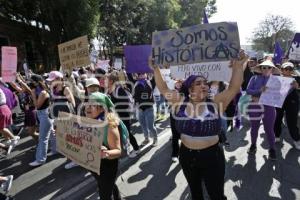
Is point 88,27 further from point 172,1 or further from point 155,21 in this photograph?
point 172,1

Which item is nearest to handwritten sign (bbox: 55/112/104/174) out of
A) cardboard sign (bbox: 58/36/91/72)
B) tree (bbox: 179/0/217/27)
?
cardboard sign (bbox: 58/36/91/72)

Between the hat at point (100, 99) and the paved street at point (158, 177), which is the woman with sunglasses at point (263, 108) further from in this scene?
the hat at point (100, 99)

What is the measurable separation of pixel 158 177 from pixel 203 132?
2491 millimetres

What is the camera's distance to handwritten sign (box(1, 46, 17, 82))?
6.88 meters

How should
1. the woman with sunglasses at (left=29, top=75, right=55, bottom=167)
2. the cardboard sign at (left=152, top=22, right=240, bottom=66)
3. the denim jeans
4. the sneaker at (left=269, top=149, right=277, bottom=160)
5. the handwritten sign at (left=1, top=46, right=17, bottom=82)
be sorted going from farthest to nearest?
the handwritten sign at (left=1, top=46, right=17, bottom=82) → the woman with sunglasses at (left=29, top=75, right=55, bottom=167) → the sneaker at (left=269, top=149, right=277, bottom=160) → the cardboard sign at (left=152, top=22, right=240, bottom=66) → the denim jeans

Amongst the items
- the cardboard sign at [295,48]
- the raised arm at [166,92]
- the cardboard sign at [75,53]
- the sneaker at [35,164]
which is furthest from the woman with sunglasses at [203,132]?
the cardboard sign at [295,48]

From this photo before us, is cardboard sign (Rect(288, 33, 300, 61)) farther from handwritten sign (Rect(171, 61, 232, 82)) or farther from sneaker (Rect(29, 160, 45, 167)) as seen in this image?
sneaker (Rect(29, 160, 45, 167))

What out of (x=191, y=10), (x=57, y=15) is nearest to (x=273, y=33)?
(x=191, y=10)

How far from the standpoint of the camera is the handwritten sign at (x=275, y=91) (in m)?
5.79

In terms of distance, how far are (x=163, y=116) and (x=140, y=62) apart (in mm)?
3676

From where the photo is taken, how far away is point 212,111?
317 cm

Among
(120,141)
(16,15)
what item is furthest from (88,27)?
(120,141)

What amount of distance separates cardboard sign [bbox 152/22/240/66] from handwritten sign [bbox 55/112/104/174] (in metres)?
1.29

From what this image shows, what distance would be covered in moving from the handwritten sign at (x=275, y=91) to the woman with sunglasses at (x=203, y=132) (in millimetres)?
2782
